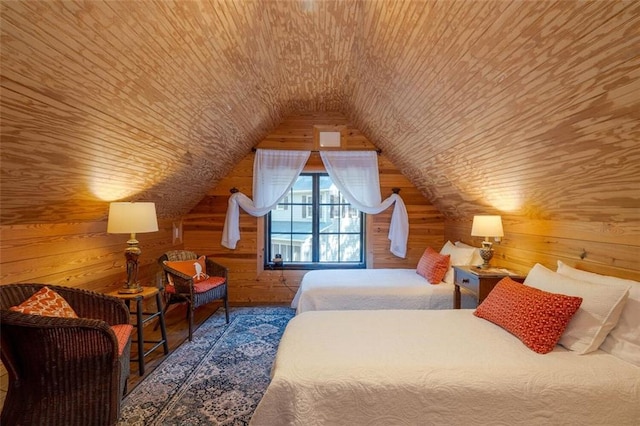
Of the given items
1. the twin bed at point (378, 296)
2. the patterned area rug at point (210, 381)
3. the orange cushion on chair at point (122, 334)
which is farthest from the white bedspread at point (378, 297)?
the orange cushion on chair at point (122, 334)

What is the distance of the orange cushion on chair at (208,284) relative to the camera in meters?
3.27

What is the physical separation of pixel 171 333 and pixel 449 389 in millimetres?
2857

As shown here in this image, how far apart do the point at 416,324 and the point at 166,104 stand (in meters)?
2.19

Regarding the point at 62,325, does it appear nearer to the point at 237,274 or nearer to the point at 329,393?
the point at 329,393

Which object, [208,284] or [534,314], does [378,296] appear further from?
[208,284]

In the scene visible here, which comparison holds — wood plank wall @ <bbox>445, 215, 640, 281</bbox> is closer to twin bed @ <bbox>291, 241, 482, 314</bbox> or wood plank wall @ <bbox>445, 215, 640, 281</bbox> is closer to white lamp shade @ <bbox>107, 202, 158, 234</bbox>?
twin bed @ <bbox>291, 241, 482, 314</bbox>

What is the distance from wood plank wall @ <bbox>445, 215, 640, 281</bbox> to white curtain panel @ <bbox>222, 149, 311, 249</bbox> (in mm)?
2555

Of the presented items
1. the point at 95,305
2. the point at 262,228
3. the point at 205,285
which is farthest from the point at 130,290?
the point at 262,228

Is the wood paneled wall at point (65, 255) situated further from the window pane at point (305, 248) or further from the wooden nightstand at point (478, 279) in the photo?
the wooden nightstand at point (478, 279)

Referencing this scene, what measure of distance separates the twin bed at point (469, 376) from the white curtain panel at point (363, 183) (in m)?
2.49

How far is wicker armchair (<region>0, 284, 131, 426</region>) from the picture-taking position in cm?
157

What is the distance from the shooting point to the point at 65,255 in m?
2.39

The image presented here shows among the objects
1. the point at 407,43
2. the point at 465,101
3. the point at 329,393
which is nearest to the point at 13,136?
the point at 329,393

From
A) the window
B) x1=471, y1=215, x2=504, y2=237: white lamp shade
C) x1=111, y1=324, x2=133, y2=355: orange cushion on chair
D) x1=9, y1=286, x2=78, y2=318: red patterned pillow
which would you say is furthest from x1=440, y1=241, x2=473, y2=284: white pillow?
x1=9, y1=286, x2=78, y2=318: red patterned pillow
